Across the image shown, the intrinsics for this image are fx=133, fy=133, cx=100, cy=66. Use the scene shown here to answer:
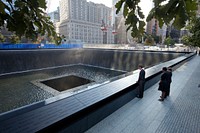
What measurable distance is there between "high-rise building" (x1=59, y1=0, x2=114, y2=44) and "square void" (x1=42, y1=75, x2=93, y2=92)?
48936 mm

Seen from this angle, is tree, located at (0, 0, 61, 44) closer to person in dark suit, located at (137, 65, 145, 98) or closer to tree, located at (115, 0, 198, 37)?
tree, located at (115, 0, 198, 37)

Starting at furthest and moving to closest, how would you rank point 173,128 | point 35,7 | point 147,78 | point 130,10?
1. point 147,78
2. point 173,128
3. point 35,7
4. point 130,10

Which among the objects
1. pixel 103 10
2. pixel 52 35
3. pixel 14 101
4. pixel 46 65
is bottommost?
pixel 14 101

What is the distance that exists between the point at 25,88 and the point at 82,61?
1521 centimetres

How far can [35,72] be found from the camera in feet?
65.2

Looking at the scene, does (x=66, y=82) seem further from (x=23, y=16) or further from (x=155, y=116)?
(x=23, y=16)

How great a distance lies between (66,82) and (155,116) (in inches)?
563

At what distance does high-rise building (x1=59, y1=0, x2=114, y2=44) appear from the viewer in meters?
65.1

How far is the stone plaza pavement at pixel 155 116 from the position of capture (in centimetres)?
330

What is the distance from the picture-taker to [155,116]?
3.87 metres

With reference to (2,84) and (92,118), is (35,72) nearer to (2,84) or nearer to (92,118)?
(2,84)

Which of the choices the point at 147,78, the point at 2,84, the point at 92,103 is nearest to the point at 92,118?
the point at 92,103

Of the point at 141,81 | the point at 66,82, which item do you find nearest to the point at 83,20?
the point at 66,82

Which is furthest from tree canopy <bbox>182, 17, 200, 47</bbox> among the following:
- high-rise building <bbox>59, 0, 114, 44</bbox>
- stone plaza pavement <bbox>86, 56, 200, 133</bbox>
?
high-rise building <bbox>59, 0, 114, 44</bbox>
